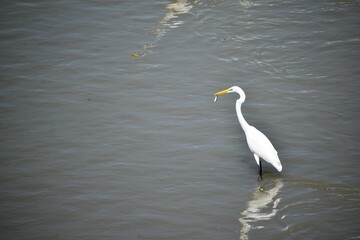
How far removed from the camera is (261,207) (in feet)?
24.9

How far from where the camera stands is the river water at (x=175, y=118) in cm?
743

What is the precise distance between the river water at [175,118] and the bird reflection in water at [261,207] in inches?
0.9

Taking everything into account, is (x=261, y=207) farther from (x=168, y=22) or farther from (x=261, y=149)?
(x=168, y=22)

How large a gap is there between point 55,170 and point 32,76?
3.30 metres

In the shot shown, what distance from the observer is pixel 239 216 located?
24.3 feet

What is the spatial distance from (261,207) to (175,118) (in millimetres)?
2796

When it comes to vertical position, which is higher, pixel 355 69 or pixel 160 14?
pixel 160 14

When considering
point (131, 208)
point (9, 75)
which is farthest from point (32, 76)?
point (131, 208)

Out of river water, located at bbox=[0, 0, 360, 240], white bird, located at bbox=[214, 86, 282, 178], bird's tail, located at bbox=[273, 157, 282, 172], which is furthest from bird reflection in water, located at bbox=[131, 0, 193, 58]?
bird's tail, located at bbox=[273, 157, 282, 172]

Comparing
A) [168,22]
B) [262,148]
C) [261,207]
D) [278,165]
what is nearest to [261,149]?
[262,148]

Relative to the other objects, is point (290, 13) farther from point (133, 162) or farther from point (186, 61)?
point (133, 162)

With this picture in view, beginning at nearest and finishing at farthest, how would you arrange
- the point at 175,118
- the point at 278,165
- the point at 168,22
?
1. the point at 278,165
2. the point at 175,118
3. the point at 168,22

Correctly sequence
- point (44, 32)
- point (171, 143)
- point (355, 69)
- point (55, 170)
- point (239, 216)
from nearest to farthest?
1. point (239, 216)
2. point (55, 170)
3. point (171, 143)
4. point (355, 69)
5. point (44, 32)

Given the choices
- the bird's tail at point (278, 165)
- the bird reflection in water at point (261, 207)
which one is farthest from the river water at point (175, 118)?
the bird's tail at point (278, 165)
